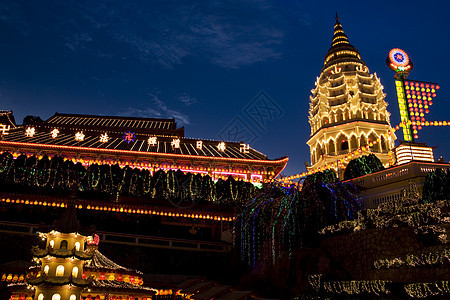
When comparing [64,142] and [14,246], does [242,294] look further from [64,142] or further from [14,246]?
[64,142]

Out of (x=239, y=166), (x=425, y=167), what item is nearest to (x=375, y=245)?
(x=425, y=167)

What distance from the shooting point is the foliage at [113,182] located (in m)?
25.0

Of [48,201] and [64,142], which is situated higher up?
[64,142]

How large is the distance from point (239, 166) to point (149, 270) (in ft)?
44.9

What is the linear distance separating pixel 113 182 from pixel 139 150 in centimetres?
626

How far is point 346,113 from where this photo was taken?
134 ft

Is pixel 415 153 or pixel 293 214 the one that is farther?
pixel 415 153

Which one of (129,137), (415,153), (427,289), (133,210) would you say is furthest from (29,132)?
(427,289)

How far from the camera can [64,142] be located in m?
31.7

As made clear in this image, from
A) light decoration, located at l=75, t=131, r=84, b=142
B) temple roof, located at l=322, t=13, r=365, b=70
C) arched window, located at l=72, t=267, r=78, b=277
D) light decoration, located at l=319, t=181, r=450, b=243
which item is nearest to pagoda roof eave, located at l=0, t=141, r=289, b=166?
light decoration, located at l=75, t=131, r=84, b=142

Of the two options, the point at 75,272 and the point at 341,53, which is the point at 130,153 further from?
the point at 341,53

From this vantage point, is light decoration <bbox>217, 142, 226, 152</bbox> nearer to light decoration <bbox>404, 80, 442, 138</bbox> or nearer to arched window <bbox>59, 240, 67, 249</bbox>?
light decoration <bbox>404, 80, 442, 138</bbox>

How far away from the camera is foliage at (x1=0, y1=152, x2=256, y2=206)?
82.1ft

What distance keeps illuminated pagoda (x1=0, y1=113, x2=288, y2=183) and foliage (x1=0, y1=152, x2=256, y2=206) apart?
4.38 meters
